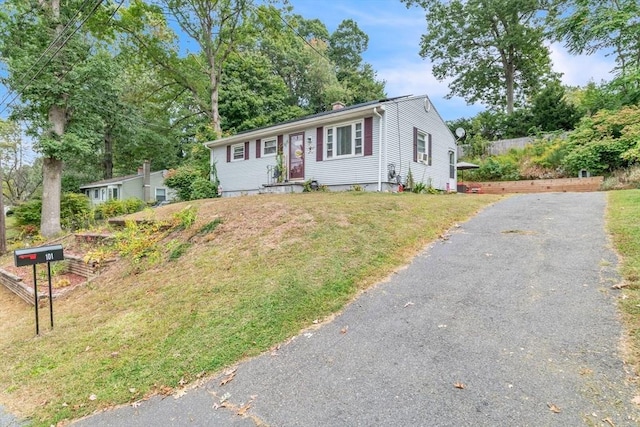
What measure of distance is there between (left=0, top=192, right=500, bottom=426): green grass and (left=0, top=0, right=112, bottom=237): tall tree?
8546mm

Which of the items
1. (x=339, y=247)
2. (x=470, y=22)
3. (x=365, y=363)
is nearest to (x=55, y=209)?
(x=339, y=247)

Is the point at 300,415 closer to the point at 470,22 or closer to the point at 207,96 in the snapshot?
the point at 207,96

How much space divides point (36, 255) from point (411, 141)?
11.8 meters

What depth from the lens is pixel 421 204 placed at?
8.87 meters

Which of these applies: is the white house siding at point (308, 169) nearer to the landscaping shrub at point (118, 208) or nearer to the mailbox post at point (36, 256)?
the landscaping shrub at point (118, 208)

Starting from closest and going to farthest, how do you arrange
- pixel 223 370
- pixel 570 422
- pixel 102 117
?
pixel 570 422 → pixel 223 370 → pixel 102 117

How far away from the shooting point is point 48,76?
45.4 feet

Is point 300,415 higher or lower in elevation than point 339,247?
lower

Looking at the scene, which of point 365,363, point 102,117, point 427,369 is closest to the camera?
point 427,369

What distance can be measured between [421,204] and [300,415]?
7060 millimetres

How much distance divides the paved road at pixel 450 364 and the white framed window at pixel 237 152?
13.1 meters

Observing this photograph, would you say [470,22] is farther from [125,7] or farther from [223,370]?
[223,370]

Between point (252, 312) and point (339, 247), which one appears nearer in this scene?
point (252, 312)

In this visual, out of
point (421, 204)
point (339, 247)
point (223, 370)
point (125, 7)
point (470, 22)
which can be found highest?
point (470, 22)
